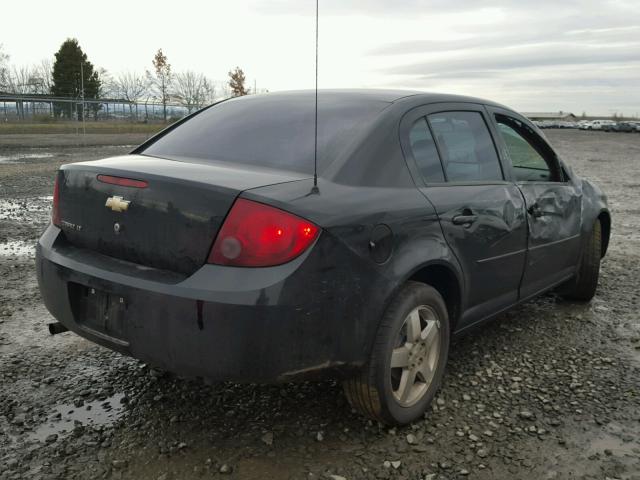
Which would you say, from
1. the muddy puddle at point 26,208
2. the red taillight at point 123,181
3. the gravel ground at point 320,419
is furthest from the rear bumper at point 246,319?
the muddy puddle at point 26,208

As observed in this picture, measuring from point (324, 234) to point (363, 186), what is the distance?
0.40 meters

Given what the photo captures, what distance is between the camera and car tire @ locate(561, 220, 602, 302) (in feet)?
15.7

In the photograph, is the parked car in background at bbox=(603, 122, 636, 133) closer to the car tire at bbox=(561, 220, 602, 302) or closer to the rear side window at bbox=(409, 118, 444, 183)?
the car tire at bbox=(561, 220, 602, 302)

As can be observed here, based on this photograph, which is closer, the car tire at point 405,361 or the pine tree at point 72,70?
the car tire at point 405,361

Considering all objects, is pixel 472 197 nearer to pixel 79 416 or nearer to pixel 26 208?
pixel 79 416

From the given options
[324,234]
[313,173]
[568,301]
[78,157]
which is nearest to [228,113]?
[313,173]

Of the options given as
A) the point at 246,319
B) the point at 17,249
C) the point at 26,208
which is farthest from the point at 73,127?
the point at 246,319

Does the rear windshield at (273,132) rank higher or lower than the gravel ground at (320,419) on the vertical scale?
higher

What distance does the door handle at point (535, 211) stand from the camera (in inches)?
148

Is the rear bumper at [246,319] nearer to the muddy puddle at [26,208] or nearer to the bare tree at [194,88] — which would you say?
the muddy puddle at [26,208]

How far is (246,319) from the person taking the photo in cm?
229

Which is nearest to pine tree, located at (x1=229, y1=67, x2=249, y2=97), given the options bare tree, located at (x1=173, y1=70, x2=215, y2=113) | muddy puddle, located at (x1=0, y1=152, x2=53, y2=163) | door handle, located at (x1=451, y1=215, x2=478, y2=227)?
bare tree, located at (x1=173, y1=70, x2=215, y2=113)

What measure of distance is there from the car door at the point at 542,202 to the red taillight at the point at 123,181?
2.27 m

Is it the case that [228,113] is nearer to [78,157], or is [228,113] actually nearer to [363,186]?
[363,186]
